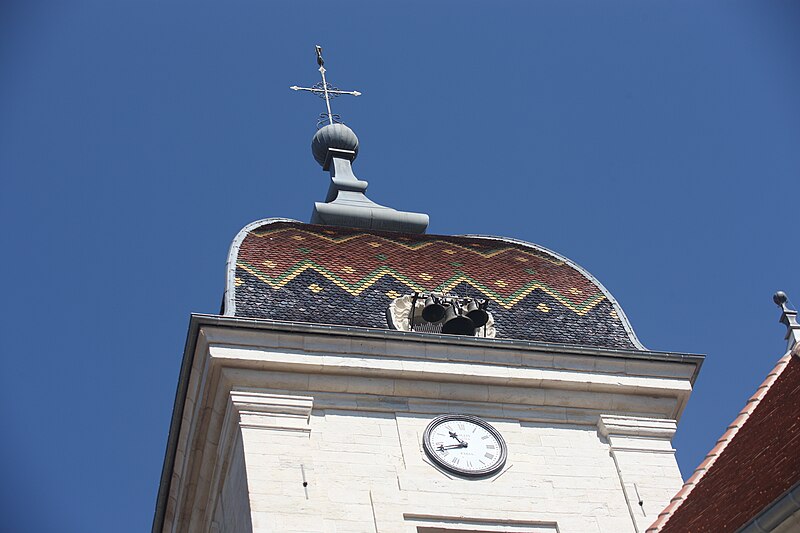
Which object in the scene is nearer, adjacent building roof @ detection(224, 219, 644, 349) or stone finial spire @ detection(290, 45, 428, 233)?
adjacent building roof @ detection(224, 219, 644, 349)

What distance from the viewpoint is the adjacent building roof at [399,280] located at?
17.2 meters

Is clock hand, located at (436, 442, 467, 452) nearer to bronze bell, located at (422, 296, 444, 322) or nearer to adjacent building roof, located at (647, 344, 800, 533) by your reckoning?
bronze bell, located at (422, 296, 444, 322)

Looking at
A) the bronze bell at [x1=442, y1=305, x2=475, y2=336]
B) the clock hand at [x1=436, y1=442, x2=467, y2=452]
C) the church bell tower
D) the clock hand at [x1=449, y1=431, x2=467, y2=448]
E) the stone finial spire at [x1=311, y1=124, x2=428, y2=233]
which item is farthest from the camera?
the stone finial spire at [x1=311, y1=124, x2=428, y2=233]

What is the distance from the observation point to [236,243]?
18000 millimetres

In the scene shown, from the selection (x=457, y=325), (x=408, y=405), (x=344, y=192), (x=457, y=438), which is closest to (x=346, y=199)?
(x=344, y=192)

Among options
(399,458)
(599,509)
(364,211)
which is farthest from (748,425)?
(364,211)

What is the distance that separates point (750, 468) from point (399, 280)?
19.4 feet

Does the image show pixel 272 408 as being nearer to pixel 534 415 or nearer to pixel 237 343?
pixel 237 343

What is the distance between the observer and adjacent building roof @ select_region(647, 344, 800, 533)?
1195 cm

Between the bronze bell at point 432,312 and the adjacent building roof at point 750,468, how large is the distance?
11.2ft

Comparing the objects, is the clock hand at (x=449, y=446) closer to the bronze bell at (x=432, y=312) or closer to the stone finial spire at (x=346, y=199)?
the bronze bell at (x=432, y=312)

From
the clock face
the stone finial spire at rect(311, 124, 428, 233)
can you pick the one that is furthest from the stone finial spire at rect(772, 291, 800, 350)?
the stone finial spire at rect(311, 124, 428, 233)

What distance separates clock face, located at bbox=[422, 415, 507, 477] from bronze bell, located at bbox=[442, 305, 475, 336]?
102 centimetres

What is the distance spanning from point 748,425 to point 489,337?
3.80 metres
